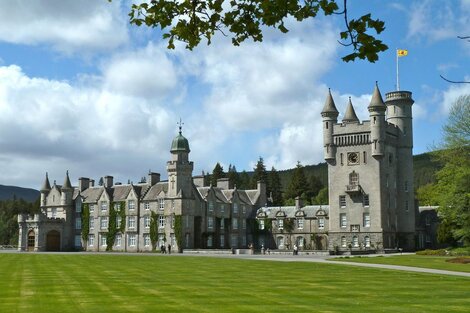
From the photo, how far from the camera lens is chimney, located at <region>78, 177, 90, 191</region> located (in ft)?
314

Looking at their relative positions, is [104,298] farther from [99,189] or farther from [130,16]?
[99,189]

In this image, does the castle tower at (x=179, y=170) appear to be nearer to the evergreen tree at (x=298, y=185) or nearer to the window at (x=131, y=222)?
the window at (x=131, y=222)

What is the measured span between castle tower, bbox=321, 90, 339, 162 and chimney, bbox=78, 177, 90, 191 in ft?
127

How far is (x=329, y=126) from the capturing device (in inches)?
3169

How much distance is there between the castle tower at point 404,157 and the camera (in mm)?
79438

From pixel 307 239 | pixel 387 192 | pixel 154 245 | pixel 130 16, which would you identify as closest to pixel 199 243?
pixel 154 245

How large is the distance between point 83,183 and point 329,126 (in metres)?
40.0

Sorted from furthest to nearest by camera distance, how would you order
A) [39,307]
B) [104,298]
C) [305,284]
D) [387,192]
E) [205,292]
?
[387,192]
[305,284]
[205,292]
[104,298]
[39,307]

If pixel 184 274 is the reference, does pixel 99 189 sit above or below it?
above

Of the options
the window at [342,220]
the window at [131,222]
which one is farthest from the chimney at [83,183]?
the window at [342,220]

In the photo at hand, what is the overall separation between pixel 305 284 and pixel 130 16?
18.0 meters

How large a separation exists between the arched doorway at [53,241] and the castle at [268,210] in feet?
0.49

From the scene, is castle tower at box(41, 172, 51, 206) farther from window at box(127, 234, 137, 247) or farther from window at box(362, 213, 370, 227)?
window at box(362, 213, 370, 227)

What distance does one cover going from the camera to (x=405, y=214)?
79.6m
